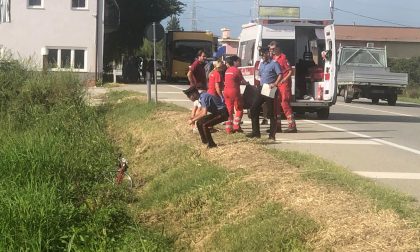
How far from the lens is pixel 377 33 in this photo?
80.6 m

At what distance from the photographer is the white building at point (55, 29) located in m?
36.1

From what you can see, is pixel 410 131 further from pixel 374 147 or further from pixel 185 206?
pixel 185 206

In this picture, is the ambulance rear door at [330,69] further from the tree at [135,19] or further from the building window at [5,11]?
the tree at [135,19]

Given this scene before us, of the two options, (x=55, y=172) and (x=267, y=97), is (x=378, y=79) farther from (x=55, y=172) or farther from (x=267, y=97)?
(x=55, y=172)

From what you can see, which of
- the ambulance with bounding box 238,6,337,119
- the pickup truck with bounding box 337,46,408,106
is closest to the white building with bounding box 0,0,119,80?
the pickup truck with bounding box 337,46,408,106

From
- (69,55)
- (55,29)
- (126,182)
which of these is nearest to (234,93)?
(126,182)

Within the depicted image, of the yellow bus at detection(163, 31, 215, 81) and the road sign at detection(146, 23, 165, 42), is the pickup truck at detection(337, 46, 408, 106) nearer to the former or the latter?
the road sign at detection(146, 23, 165, 42)

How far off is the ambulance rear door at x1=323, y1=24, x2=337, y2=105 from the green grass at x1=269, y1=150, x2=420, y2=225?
8.11m

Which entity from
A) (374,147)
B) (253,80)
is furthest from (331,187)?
(253,80)

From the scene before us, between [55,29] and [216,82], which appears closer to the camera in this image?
[216,82]

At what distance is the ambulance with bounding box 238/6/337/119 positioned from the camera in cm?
1706

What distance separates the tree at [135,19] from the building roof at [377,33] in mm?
38060

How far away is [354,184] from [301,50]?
464 inches

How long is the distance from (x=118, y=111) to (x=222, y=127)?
4.71 metres
